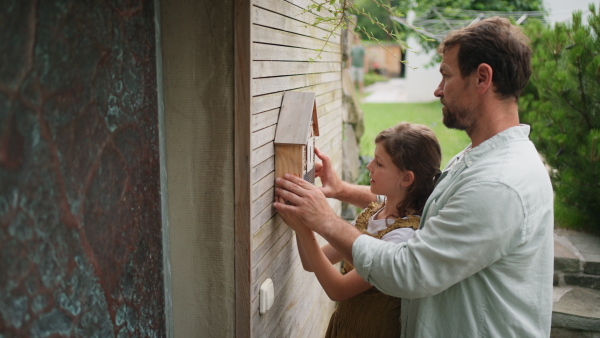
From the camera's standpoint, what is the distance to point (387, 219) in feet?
7.46

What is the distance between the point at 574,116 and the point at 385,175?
3135mm

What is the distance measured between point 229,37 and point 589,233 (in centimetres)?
456

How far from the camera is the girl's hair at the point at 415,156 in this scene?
2.21 m

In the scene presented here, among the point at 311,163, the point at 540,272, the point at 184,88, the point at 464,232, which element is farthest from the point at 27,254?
the point at 540,272

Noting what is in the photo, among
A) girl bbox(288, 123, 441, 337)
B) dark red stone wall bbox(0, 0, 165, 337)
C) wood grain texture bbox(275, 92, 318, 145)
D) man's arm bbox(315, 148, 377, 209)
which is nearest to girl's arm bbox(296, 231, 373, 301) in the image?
girl bbox(288, 123, 441, 337)

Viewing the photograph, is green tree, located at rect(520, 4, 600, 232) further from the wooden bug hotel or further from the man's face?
the wooden bug hotel

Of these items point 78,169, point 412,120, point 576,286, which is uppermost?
point 78,169

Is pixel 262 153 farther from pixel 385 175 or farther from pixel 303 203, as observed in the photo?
pixel 385 175

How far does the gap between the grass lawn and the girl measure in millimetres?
6114

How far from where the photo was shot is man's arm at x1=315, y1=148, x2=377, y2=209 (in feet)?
8.66

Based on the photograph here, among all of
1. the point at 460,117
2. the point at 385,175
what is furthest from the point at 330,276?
the point at 460,117

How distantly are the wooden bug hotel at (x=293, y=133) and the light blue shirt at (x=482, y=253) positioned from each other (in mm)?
440

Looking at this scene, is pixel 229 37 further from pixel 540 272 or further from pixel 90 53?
pixel 540 272

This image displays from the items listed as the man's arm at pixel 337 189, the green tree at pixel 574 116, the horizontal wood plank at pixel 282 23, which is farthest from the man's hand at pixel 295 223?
the green tree at pixel 574 116
